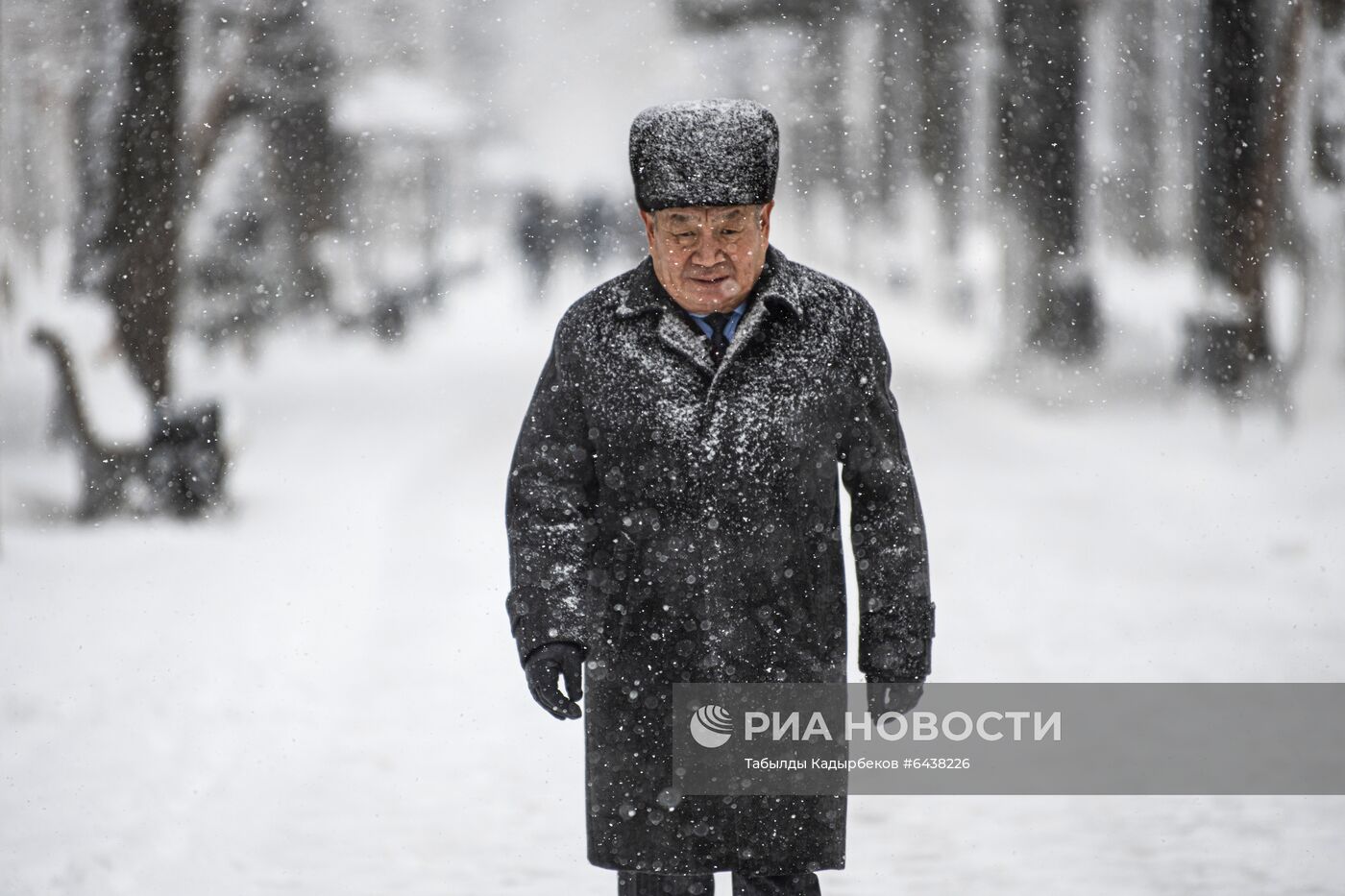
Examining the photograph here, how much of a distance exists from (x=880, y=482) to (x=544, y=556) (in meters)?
0.62

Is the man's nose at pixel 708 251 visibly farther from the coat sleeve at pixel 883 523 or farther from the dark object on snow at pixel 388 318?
the dark object on snow at pixel 388 318

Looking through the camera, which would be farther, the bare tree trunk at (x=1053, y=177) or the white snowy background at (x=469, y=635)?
the bare tree trunk at (x=1053, y=177)

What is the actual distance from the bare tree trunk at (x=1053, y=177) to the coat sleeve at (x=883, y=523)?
1545 cm

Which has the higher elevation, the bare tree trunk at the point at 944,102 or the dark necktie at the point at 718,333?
the bare tree trunk at the point at 944,102

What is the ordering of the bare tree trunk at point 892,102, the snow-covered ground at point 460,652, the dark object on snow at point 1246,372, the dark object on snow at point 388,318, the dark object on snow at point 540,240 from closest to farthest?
the snow-covered ground at point 460,652 < the dark object on snow at point 1246,372 < the bare tree trunk at point 892,102 < the dark object on snow at point 388,318 < the dark object on snow at point 540,240

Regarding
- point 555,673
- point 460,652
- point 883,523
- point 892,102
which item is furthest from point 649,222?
point 892,102

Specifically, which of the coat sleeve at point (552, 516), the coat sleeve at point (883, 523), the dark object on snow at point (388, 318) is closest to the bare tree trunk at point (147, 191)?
the coat sleeve at point (552, 516)

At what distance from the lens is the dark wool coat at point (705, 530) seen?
Answer: 117 inches

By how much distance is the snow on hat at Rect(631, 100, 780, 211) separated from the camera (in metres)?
2.92

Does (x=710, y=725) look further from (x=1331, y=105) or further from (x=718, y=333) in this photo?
(x=1331, y=105)

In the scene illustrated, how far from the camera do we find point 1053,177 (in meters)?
18.8

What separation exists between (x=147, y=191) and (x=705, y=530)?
373 inches

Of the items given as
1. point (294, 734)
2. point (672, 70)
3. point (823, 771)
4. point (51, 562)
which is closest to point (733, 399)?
point (823, 771)

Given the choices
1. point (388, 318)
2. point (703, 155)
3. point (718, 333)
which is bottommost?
point (388, 318)
